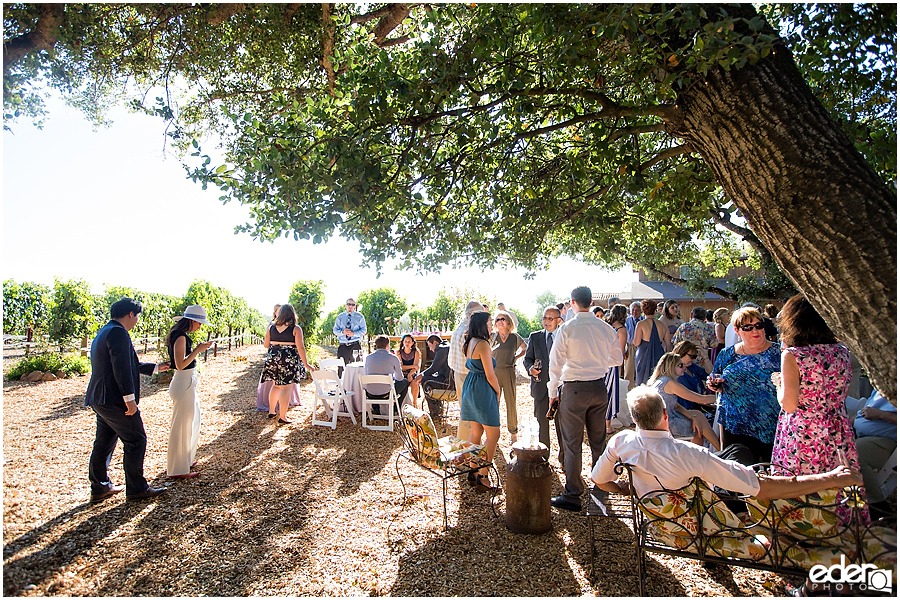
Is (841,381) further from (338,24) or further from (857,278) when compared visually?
(338,24)

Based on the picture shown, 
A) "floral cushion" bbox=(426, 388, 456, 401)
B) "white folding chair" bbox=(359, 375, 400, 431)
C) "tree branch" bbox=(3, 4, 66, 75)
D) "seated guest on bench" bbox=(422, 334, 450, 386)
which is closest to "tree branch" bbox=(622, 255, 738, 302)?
"seated guest on bench" bbox=(422, 334, 450, 386)

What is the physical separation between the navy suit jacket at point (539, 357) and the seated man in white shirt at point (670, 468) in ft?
8.76

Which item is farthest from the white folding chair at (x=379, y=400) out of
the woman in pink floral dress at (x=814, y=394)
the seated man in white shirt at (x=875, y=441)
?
the seated man in white shirt at (x=875, y=441)

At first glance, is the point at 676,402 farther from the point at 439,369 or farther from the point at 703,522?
the point at 439,369

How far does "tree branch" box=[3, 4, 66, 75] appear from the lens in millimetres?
4941

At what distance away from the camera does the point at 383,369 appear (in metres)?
7.45

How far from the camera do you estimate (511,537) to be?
3.81 m

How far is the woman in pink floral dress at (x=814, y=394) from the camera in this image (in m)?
2.85

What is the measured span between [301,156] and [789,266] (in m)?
3.00

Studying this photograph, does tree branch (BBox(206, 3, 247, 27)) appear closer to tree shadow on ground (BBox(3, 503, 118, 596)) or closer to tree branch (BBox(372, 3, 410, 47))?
tree branch (BBox(372, 3, 410, 47))

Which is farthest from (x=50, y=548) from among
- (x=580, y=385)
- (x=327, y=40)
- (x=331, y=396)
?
(x=327, y=40)

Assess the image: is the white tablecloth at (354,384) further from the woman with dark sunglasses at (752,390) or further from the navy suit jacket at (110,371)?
the woman with dark sunglasses at (752,390)

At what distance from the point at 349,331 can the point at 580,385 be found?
24.9 feet

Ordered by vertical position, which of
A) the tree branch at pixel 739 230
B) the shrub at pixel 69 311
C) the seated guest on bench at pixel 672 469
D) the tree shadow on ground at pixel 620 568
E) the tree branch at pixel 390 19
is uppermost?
the tree branch at pixel 390 19
